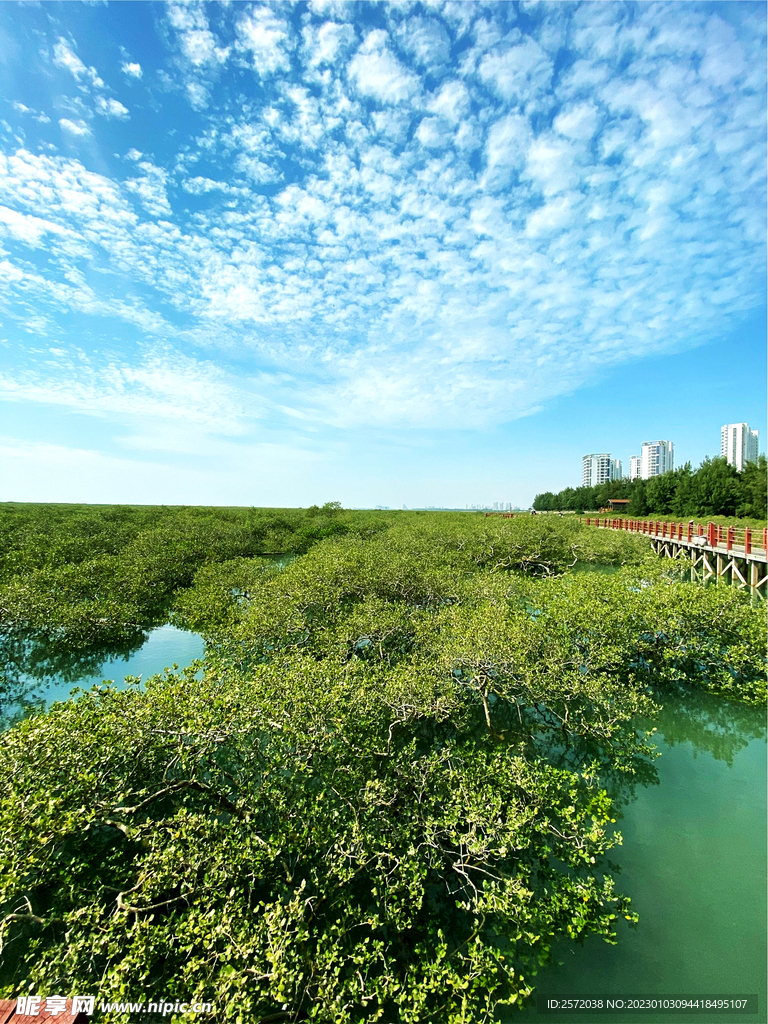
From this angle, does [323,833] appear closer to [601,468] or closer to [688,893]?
[688,893]

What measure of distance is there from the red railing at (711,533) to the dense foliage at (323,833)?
13.1 meters

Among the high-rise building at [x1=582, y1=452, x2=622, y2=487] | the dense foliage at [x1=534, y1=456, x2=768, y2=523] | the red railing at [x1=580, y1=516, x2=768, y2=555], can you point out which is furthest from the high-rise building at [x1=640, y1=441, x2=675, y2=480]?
the red railing at [x1=580, y1=516, x2=768, y2=555]

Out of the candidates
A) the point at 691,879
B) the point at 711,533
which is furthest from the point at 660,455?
the point at 691,879

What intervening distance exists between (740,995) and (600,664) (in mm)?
5642

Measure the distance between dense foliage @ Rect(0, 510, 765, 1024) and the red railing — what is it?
43.0 feet

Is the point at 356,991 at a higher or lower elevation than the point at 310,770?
lower

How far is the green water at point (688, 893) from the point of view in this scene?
5969mm

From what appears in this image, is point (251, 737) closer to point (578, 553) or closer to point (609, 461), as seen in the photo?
point (578, 553)

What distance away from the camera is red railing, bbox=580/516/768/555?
858 inches

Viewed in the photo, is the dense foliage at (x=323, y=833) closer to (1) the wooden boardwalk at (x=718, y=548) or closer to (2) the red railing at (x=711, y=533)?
(1) the wooden boardwalk at (x=718, y=548)

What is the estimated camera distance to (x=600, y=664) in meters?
10.8

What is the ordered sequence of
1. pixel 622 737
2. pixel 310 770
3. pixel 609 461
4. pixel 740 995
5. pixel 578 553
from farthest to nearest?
pixel 609 461
pixel 578 553
pixel 622 737
pixel 310 770
pixel 740 995

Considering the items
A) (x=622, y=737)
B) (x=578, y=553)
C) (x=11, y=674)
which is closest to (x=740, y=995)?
(x=622, y=737)

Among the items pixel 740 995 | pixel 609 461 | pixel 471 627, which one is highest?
pixel 609 461
